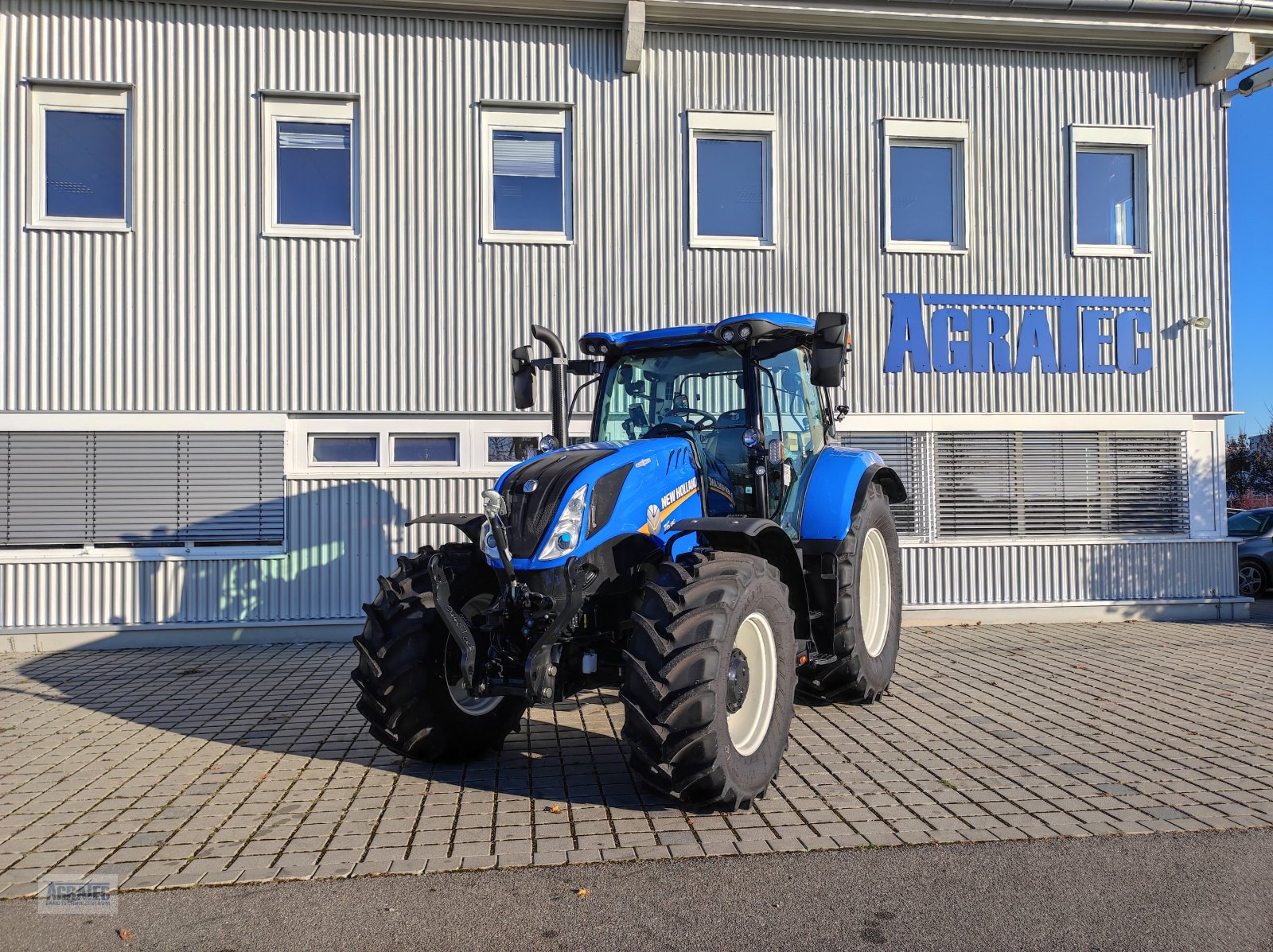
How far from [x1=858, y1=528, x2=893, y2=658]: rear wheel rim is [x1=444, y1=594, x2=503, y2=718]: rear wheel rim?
3.02 meters

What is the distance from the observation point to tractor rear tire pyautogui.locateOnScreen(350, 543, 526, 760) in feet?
16.5

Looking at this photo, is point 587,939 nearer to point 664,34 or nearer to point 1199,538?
point 664,34

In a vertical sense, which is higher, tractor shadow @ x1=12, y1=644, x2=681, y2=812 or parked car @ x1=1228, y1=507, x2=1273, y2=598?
parked car @ x1=1228, y1=507, x2=1273, y2=598

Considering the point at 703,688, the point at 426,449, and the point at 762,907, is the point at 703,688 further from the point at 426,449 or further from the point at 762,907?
the point at 426,449

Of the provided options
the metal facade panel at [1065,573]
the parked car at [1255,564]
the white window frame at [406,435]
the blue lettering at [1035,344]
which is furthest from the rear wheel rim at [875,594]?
the parked car at [1255,564]

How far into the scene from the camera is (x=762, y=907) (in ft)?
11.6

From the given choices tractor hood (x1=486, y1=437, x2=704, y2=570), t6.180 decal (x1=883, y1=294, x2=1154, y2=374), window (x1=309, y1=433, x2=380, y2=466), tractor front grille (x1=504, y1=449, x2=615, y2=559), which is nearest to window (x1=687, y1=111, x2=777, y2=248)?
t6.180 decal (x1=883, y1=294, x2=1154, y2=374)

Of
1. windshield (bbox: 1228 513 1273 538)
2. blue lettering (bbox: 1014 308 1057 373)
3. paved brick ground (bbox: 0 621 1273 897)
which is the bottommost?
paved brick ground (bbox: 0 621 1273 897)

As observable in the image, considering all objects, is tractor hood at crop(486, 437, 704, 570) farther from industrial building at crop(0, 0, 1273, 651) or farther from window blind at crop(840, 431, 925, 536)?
window blind at crop(840, 431, 925, 536)

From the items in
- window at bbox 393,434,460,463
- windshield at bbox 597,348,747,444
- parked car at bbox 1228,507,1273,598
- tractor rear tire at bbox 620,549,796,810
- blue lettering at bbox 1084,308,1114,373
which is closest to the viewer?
tractor rear tire at bbox 620,549,796,810

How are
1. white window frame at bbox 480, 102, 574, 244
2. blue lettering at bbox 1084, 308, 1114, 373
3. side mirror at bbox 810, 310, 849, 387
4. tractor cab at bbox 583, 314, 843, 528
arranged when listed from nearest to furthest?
side mirror at bbox 810, 310, 849, 387 → tractor cab at bbox 583, 314, 843, 528 → white window frame at bbox 480, 102, 574, 244 → blue lettering at bbox 1084, 308, 1114, 373

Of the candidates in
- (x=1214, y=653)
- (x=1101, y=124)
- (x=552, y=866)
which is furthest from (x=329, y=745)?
(x=1101, y=124)

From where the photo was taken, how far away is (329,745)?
5973mm

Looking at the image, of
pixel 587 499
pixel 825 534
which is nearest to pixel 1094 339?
pixel 825 534
